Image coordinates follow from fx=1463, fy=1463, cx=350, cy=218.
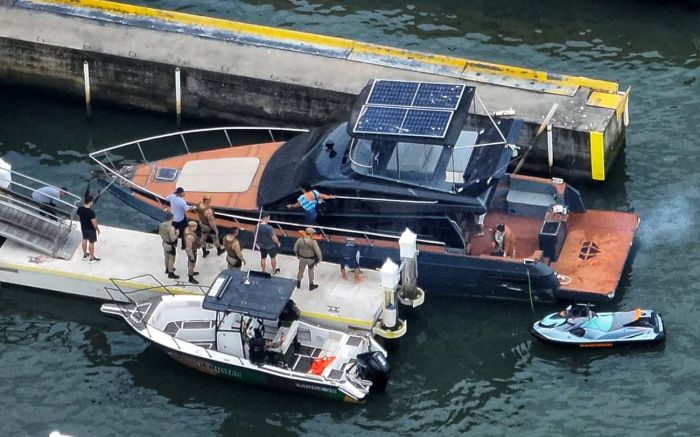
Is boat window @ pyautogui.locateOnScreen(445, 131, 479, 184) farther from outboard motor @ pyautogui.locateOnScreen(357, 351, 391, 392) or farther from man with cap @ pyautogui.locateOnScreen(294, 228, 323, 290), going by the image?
outboard motor @ pyautogui.locateOnScreen(357, 351, 391, 392)

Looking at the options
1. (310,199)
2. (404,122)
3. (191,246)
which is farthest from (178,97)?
(404,122)

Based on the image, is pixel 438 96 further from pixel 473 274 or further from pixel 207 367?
pixel 207 367

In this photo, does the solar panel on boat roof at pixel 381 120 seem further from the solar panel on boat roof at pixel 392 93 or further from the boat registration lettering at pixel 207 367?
the boat registration lettering at pixel 207 367

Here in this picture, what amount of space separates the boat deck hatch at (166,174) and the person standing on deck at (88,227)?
1966 mm

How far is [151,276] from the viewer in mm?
29672

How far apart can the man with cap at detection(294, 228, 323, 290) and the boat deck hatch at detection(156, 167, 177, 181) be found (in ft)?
13.2

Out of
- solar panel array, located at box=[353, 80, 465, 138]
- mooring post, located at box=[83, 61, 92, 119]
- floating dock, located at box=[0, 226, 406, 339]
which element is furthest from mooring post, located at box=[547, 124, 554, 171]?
mooring post, located at box=[83, 61, 92, 119]

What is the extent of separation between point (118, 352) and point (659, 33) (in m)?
17.1

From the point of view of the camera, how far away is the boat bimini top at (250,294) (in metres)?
27.1

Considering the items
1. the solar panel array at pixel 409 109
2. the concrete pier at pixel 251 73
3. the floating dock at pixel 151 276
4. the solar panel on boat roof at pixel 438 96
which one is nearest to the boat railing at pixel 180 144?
the concrete pier at pixel 251 73

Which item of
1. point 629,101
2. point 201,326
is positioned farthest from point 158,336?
point 629,101

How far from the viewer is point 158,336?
28.1 metres

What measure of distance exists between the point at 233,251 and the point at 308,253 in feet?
4.98

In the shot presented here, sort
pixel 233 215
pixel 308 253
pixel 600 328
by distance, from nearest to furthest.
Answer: pixel 600 328, pixel 308 253, pixel 233 215
